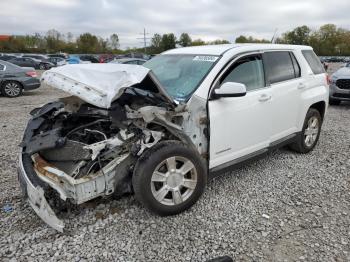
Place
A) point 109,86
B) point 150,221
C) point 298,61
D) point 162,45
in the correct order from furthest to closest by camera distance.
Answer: point 162,45
point 298,61
point 150,221
point 109,86

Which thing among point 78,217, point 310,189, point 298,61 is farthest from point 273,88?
point 78,217

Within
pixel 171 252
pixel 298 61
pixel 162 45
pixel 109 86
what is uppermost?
pixel 162 45

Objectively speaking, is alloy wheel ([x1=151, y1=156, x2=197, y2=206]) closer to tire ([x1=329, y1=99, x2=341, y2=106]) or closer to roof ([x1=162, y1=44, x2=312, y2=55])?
roof ([x1=162, y1=44, x2=312, y2=55])

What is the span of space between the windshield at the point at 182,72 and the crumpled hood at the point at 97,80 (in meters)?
0.41

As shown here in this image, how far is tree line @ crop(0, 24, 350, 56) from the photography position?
76.6m

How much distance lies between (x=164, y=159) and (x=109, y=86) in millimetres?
873

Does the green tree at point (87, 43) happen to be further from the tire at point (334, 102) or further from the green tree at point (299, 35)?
the tire at point (334, 102)

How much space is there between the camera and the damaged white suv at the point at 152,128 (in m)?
2.91

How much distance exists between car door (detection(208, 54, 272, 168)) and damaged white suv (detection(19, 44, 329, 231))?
1 cm

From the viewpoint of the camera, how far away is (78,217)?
3.22m

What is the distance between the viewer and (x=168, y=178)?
312 centimetres

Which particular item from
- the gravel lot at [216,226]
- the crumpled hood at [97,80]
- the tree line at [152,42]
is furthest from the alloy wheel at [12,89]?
the tree line at [152,42]

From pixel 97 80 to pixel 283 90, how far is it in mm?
2544

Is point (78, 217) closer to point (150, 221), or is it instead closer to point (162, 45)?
point (150, 221)
